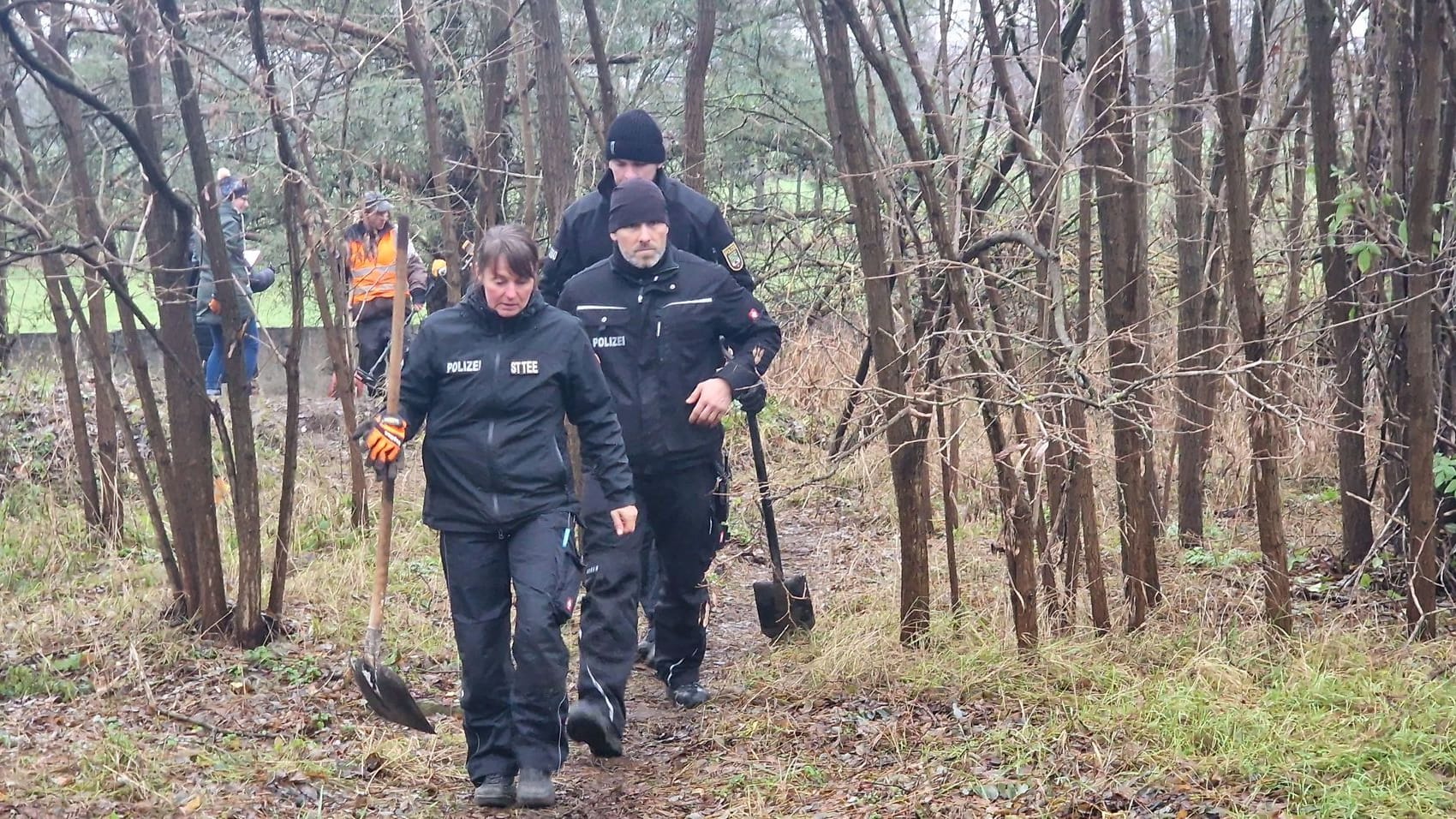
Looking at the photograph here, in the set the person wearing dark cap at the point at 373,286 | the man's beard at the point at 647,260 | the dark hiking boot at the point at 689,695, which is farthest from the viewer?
the person wearing dark cap at the point at 373,286

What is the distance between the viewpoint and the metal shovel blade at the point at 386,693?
455cm

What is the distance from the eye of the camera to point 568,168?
7941 millimetres

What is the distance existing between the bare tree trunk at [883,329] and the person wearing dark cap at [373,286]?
6287 millimetres

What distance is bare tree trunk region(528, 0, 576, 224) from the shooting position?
7.74 meters

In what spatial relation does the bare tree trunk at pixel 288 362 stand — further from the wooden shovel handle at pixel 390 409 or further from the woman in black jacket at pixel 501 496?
the woman in black jacket at pixel 501 496

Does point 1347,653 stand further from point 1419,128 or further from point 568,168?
point 568,168

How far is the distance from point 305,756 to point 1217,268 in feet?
19.3

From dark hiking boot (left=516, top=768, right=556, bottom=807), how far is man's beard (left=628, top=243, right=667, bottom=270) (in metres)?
2.06

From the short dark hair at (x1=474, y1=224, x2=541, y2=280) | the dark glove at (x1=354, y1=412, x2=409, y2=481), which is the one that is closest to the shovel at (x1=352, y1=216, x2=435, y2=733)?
the dark glove at (x1=354, y1=412, x2=409, y2=481)

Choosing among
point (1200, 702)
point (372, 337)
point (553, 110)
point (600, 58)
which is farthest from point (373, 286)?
point (1200, 702)

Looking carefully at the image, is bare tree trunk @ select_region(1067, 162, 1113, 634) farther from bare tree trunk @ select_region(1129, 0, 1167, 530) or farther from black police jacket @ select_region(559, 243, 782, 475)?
black police jacket @ select_region(559, 243, 782, 475)

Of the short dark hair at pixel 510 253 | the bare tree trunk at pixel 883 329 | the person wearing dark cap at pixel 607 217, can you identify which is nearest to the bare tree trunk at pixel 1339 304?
the bare tree trunk at pixel 883 329

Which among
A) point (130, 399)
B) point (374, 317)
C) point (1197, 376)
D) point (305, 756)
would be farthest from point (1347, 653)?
point (130, 399)

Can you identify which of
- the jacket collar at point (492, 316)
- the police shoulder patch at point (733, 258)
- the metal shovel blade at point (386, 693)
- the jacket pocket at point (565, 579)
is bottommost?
the metal shovel blade at point (386, 693)
